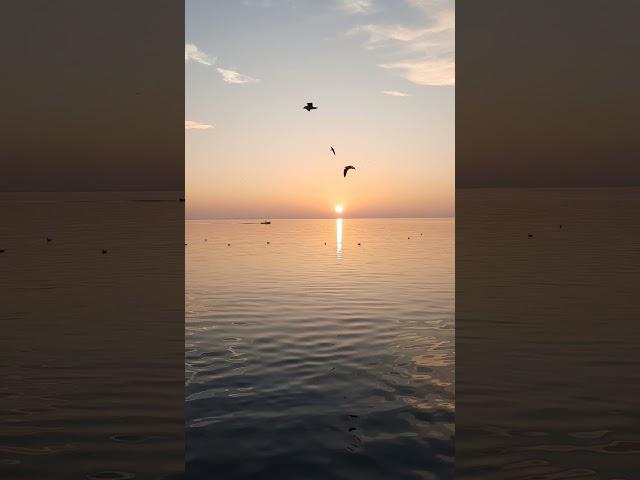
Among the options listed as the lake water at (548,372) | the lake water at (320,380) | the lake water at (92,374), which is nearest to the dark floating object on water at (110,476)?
the lake water at (92,374)

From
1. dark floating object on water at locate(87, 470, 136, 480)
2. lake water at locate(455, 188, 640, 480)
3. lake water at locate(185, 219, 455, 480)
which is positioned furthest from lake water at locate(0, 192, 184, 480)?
lake water at locate(455, 188, 640, 480)

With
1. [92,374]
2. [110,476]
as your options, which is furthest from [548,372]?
[92,374]

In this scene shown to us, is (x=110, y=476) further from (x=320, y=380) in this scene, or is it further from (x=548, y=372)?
(x=548, y=372)

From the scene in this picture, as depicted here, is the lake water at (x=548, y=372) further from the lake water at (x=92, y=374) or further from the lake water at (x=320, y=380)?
the lake water at (x=92, y=374)

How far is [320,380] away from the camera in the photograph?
661 inches

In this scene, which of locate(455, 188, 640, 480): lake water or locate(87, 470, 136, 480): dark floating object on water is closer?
locate(87, 470, 136, 480): dark floating object on water

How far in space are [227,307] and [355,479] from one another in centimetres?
1999

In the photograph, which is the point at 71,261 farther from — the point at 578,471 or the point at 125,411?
the point at 578,471

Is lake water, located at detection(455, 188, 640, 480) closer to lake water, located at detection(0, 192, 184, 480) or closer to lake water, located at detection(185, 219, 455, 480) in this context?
lake water, located at detection(185, 219, 455, 480)

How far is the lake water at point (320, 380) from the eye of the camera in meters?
11.6

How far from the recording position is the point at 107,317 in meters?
26.4

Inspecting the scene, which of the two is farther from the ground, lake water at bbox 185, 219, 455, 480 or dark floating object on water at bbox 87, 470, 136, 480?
lake water at bbox 185, 219, 455, 480

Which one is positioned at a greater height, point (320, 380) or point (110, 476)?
point (320, 380)

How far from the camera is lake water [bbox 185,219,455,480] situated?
11555 mm
